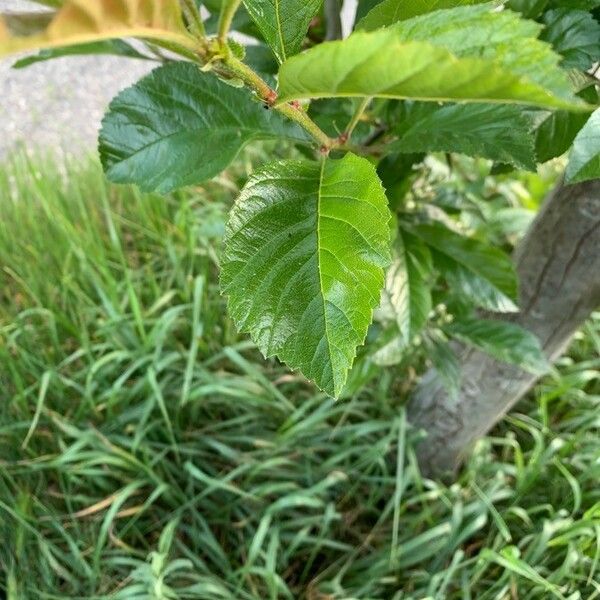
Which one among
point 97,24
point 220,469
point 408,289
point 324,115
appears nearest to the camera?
point 97,24

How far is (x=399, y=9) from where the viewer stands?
48 cm

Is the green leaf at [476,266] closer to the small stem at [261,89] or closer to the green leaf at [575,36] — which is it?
the green leaf at [575,36]

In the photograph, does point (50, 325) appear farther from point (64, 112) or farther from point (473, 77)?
point (473, 77)

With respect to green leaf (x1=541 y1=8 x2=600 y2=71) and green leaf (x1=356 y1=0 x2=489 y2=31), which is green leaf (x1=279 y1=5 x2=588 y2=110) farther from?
green leaf (x1=541 y1=8 x2=600 y2=71)

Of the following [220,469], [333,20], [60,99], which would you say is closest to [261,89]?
[333,20]

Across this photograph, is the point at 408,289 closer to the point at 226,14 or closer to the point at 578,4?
the point at 578,4

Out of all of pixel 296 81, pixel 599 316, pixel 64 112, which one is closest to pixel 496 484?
pixel 599 316

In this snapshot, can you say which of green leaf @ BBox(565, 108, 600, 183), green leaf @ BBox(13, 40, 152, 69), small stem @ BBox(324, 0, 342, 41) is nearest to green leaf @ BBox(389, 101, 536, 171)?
green leaf @ BBox(565, 108, 600, 183)

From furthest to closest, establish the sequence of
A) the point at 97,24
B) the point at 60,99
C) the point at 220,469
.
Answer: the point at 60,99, the point at 220,469, the point at 97,24

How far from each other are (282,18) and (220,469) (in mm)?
1148

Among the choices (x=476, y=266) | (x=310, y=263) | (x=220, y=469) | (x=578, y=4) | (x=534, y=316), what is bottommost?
(x=220, y=469)

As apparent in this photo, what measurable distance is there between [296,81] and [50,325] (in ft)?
4.08

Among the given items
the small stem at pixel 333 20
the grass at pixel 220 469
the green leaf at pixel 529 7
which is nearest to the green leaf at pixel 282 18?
the green leaf at pixel 529 7

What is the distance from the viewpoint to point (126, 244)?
1.85m
